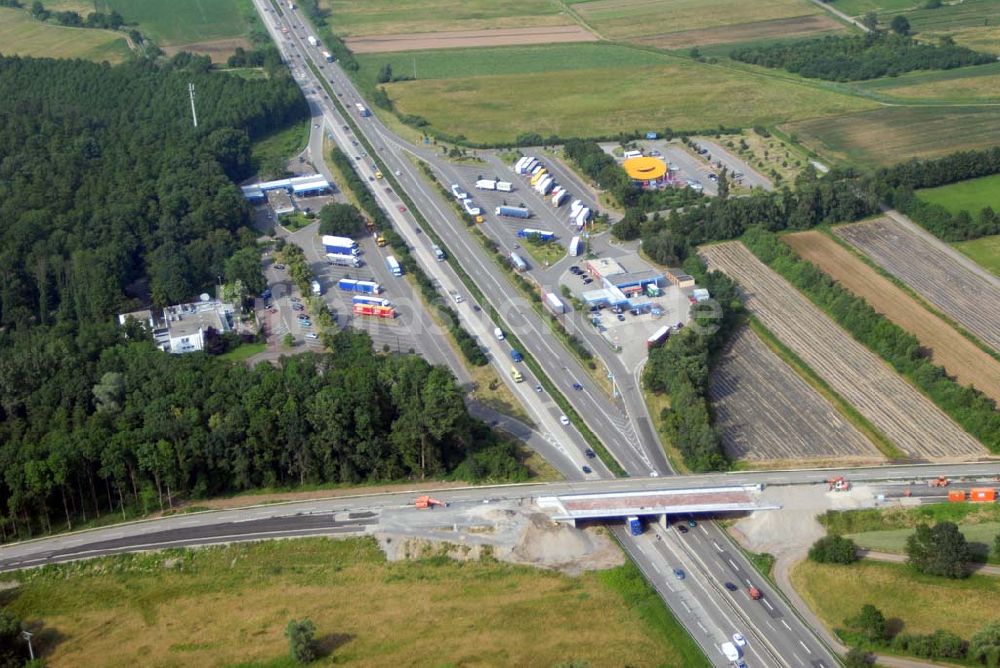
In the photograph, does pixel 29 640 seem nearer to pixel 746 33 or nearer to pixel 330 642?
pixel 330 642

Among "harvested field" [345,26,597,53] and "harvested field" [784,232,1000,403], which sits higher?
"harvested field" [345,26,597,53]

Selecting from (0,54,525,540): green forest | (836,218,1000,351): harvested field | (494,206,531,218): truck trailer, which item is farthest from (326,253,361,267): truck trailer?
(836,218,1000,351): harvested field

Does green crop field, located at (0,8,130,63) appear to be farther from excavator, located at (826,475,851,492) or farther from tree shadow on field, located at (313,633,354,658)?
excavator, located at (826,475,851,492)

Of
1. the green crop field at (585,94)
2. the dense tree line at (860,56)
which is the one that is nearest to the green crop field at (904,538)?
the green crop field at (585,94)

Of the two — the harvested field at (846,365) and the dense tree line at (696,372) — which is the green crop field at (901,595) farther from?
the harvested field at (846,365)

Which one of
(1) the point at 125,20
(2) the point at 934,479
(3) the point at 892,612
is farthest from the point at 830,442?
(1) the point at 125,20

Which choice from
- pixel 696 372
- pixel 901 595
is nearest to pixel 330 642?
pixel 901 595
